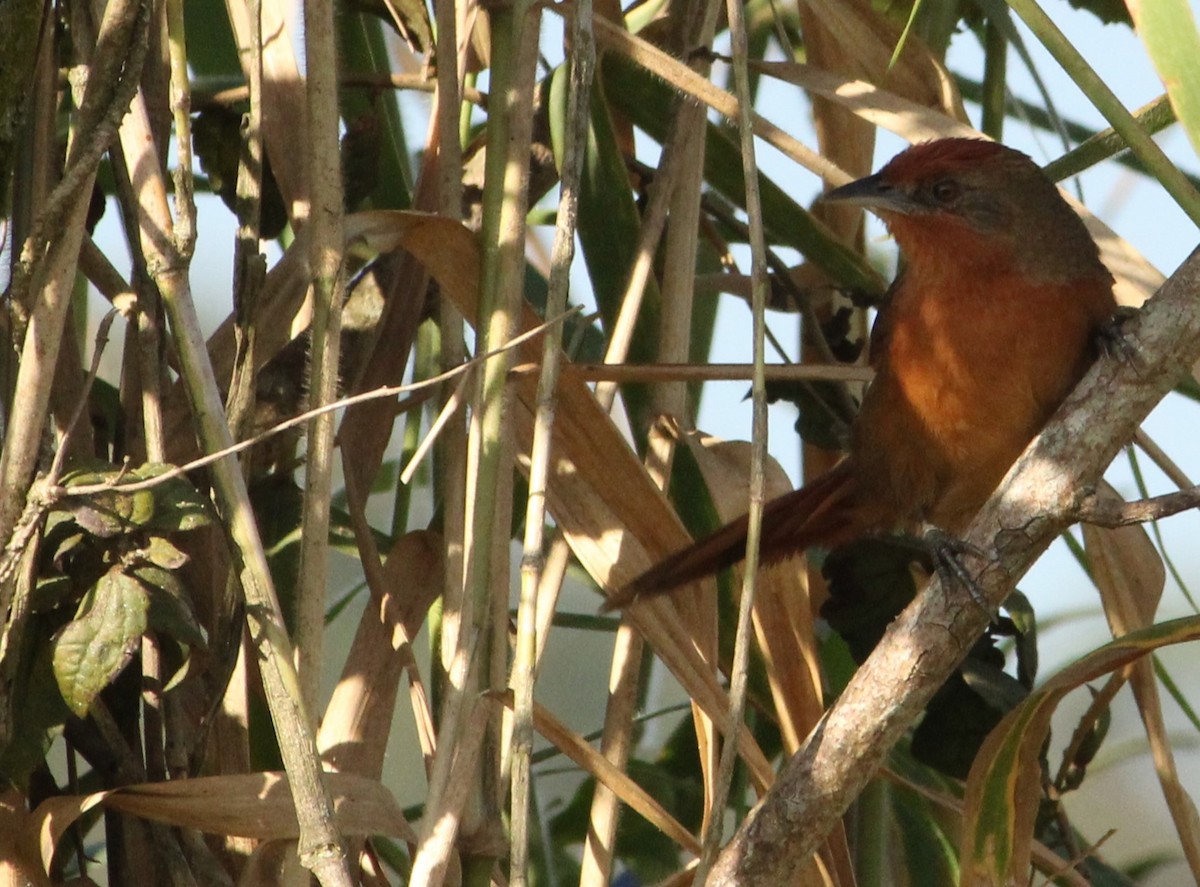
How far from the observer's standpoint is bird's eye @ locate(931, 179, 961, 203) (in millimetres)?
2756

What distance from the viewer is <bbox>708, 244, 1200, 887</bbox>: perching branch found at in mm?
1478

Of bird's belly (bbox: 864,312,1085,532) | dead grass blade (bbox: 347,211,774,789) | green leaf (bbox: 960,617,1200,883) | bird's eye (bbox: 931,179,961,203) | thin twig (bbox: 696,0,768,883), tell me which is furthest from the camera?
bird's eye (bbox: 931,179,961,203)

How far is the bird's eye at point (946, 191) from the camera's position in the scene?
276 centimetres

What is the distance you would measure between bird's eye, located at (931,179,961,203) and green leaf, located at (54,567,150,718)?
5.76 feet

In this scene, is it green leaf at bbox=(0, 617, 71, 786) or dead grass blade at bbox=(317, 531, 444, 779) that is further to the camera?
dead grass blade at bbox=(317, 531, 444, 779)

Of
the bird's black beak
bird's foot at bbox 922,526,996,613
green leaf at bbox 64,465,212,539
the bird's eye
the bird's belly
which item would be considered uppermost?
the bird's eye

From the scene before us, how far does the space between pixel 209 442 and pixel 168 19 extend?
0.53 meters

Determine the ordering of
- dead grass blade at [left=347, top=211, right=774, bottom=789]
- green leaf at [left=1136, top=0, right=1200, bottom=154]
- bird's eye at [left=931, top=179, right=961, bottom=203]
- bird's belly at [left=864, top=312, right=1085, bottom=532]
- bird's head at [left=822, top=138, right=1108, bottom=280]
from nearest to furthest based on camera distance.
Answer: green leaf at [left=1136, top=0, right=1200, bottom=154] → dead grass blade at [left=347, top=211, right=774, bottom=789] → bird's belly at [left=864, top=312, right=1085, bottom=532] → bird's head at [left=822, top=138, right=1108, bottom=280] → bird's eye at [left=931, top=179, right=961, bottom=203]

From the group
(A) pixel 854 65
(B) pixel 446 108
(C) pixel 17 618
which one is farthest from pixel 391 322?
(A) pixel 854 65

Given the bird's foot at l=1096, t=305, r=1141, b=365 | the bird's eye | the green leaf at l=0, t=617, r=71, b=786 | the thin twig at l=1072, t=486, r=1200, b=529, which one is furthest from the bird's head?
the green leaf at l=0, t=617, r=71, b=786

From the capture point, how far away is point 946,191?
9.09 feet

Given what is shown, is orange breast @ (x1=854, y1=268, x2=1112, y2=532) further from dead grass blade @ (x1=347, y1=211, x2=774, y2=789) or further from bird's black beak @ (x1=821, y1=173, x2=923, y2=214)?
dead grass blade @ (x1=347, y1=211, x2=774, y2=789)

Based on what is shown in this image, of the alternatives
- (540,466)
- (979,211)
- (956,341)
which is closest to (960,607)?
(540,466)

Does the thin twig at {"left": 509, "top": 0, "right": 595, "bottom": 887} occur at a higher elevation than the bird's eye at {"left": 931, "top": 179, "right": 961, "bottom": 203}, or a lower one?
lower
